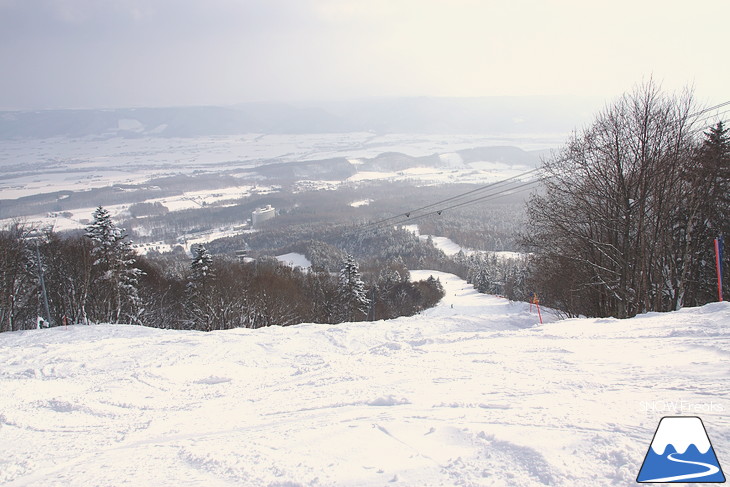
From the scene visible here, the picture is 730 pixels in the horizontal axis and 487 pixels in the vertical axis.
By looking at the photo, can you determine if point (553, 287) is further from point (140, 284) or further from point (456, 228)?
point (456, 228)

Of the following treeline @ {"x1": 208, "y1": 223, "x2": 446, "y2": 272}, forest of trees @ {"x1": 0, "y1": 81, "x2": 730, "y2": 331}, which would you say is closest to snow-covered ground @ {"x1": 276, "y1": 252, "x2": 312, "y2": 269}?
treeline @ {"x1": 208, "y1": 223, "x2": 446, "y2": 272}

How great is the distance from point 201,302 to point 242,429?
22.0 m

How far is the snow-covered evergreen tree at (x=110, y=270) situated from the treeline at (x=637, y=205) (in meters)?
20.8

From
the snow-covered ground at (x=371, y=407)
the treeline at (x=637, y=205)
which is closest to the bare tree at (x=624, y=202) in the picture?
the treeline at (x=637, y=205)

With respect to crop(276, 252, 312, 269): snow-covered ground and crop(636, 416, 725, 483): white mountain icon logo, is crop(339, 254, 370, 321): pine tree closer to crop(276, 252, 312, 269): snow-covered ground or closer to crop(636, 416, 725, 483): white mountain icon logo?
crop(636, 416, 725, 483): white mountain icon logo

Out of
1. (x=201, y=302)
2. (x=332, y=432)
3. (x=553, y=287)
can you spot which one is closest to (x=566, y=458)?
(x=332, y=432)

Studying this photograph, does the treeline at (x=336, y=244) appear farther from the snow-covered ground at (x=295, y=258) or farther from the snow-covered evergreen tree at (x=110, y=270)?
the snow-covered evergreen tree at (x=110, y=270)

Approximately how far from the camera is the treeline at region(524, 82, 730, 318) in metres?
11.2

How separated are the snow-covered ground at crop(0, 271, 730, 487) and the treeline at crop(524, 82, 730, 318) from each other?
4511 millimetres

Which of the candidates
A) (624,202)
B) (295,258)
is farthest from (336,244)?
(624,202)

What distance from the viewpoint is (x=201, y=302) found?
2469 cm

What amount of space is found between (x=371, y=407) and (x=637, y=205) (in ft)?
34.7

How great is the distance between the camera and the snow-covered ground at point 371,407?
10.3ft

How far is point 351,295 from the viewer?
3569 centimetres
